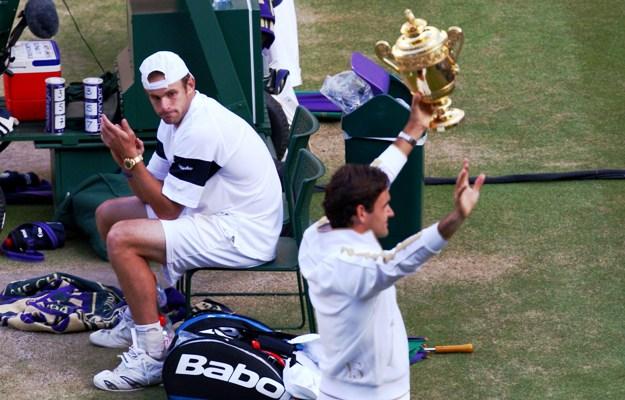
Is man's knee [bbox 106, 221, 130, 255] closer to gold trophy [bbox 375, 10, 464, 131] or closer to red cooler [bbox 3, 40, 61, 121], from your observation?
gold trophy [bbox 375, 10, 464, 131]

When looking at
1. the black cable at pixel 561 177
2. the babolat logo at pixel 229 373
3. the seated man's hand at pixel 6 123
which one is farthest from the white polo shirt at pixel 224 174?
the black cable at pixel 561 177

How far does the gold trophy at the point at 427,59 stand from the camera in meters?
4.34

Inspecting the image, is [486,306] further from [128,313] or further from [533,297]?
[128,313]

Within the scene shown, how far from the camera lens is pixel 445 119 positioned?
14.8ft

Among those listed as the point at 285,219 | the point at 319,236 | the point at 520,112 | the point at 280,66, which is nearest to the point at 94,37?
the point at 280,66

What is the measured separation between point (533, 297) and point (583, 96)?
3.21 meters

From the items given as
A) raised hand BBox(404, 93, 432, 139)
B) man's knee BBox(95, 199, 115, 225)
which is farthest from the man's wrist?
man's knee BBox(95, 199, 115, 225)

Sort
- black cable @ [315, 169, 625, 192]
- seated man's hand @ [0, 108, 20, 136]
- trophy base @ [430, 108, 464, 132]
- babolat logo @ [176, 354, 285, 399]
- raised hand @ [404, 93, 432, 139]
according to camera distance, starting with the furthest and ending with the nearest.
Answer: black cable @ [315, 169, 625, 192]
seated man's hand @ [0, 108, 20, 136]
babolat logo @ [176, 354, 285, 399]
raised hand @ [404, 93, 432, 139]
trophy base @ [430, 108, 464, 132]

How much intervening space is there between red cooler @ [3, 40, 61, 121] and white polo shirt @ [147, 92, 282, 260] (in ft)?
6.26

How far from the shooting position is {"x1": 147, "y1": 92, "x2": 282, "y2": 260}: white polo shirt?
220 inches

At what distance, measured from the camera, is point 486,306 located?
6422 millimetres

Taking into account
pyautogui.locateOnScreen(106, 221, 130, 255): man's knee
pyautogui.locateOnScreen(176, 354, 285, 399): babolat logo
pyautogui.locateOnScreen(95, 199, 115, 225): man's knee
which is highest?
pyautogui.locateOnScreen(106, 221, 130, 255): man's knee

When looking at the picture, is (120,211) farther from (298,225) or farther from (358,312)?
(358,312)

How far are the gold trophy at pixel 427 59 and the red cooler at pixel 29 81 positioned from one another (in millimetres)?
3589
